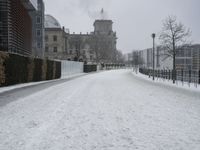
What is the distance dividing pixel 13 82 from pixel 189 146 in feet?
54.5

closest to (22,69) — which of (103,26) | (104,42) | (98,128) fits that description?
(98,128)

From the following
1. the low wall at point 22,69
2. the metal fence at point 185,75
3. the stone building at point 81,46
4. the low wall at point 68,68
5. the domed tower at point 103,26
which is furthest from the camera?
the domed tower at point 103,26

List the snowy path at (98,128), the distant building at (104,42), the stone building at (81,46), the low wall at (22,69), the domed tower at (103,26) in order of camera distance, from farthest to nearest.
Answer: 1. the domed tower at (103,26)
2. the stone building at (81,46)
3. the distant building at (104,42)
4. the low wall at (22,69)
5. the snowy path at (98,128)

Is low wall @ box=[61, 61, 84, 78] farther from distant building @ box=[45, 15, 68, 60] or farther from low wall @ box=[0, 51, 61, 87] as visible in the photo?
distant building @ box=[45, 15, 68, 60]

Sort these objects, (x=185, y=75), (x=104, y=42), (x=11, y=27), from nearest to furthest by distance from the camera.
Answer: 1. (x=185, y=75)
2. (x=11, y=27)
3. (x=104, y=42)

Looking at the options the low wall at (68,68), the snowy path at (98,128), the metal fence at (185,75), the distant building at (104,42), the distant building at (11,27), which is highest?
the distant building at (104,42)

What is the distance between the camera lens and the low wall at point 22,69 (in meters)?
17.8

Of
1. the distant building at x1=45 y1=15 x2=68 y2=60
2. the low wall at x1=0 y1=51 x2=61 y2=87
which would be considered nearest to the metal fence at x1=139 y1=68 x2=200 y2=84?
the low wall at x1=0 y1=51 x2=61 y2=87

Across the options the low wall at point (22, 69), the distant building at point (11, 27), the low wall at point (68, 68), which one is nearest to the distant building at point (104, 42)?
the low wall at point (68, 68)

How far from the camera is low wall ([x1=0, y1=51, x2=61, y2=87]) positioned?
58.4 feet

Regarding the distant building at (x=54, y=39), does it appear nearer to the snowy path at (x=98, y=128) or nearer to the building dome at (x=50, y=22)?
the building dome at (x=50, y=22)

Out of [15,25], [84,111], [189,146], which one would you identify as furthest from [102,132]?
[15,25]

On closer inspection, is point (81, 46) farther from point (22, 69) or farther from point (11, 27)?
point (22, 69)

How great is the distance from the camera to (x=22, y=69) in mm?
21016
